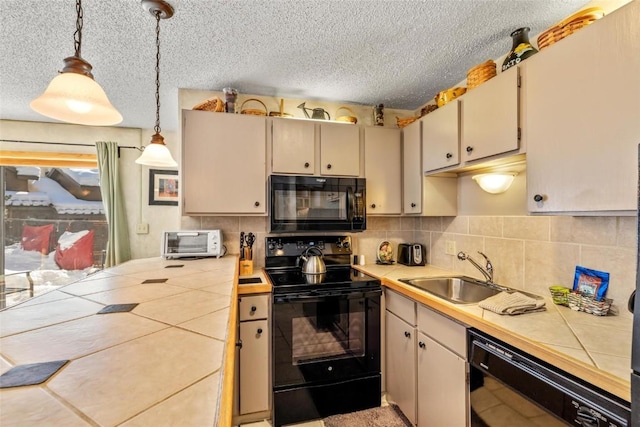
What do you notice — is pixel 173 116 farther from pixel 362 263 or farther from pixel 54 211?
pixel 362 263

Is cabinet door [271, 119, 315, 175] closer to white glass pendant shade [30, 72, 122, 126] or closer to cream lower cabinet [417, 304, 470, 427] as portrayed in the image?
white glass pendant shade [30, 72, 122, 126]

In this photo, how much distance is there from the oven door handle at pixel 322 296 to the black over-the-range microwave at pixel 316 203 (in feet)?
1.61

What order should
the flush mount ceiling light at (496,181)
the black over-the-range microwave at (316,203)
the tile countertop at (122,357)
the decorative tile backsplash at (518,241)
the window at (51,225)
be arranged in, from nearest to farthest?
the tile countertop at (122,357)
the decorative tile backsplash at (518,241)
the flush mount ceiling light at (496,181)
the black over-the-range microwave at (316,203)
the window at (51,225)

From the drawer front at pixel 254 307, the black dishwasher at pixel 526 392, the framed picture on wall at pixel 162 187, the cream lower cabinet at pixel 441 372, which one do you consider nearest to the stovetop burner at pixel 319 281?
the drawer front at pixel 254 307

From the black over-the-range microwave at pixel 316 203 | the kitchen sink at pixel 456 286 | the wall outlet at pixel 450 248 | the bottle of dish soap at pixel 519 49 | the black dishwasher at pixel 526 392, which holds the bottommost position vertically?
the black dishwasher at pixel 526 392

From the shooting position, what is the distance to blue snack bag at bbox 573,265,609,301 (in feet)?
4.13

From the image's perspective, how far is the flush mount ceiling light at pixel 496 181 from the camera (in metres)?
1.73

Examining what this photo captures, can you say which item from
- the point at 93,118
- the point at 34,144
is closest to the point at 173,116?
the point at 34,144

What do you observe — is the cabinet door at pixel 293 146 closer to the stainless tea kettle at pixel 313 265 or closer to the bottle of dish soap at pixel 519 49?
the stainless tea kettle at pixel 313 265

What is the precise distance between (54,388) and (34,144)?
3795mm

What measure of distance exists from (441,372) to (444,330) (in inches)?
9.2

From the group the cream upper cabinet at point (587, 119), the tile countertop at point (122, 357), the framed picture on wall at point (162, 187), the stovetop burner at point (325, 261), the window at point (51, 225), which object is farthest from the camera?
the framed picture on wall at point (162, 187)

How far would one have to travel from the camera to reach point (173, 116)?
2.99 meters

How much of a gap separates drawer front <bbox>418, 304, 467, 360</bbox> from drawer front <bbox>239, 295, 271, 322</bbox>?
Answer: 3.14ft
